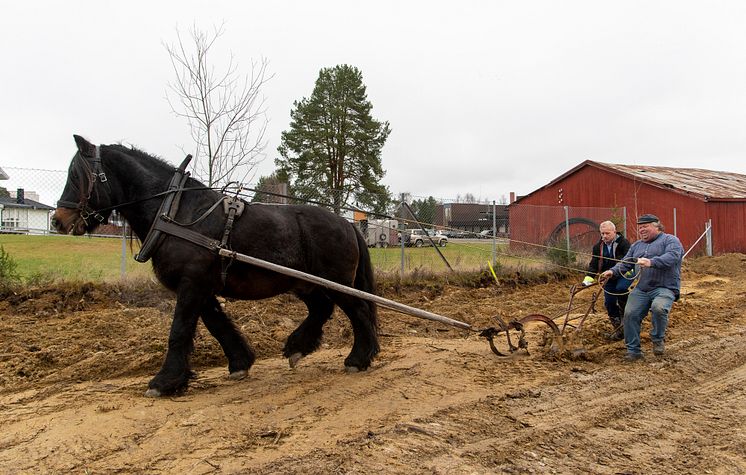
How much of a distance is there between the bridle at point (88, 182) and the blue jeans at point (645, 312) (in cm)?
571

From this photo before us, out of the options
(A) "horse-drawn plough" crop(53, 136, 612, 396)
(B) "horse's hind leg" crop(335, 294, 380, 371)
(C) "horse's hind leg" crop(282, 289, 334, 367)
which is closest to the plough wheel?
(A) "horse-drawn plough" crop(53, 136, 612, 396)

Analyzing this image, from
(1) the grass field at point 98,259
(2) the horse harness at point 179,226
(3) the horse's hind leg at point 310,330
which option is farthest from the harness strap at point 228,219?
(1) the grass field at point 98,259

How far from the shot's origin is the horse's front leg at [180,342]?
4.47 metres

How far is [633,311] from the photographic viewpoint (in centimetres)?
588

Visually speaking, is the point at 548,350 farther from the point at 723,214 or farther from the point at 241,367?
the point at 723,214

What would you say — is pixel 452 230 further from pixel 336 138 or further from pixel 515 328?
pixel 336 138

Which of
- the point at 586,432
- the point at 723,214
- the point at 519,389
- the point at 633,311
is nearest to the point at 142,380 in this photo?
the point at 519,389

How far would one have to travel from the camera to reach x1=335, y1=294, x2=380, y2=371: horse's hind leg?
17.7 feet

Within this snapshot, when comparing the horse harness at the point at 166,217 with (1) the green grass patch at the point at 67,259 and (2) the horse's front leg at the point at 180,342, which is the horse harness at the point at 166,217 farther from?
(1) the green grass patch at the point at 67,259

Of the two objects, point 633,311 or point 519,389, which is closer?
point 519,389

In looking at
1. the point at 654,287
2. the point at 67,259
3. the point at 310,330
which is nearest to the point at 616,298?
the point at 654,287

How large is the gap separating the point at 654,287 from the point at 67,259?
975 cm

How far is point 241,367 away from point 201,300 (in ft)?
2.99

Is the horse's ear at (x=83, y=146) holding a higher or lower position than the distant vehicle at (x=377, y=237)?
higher
